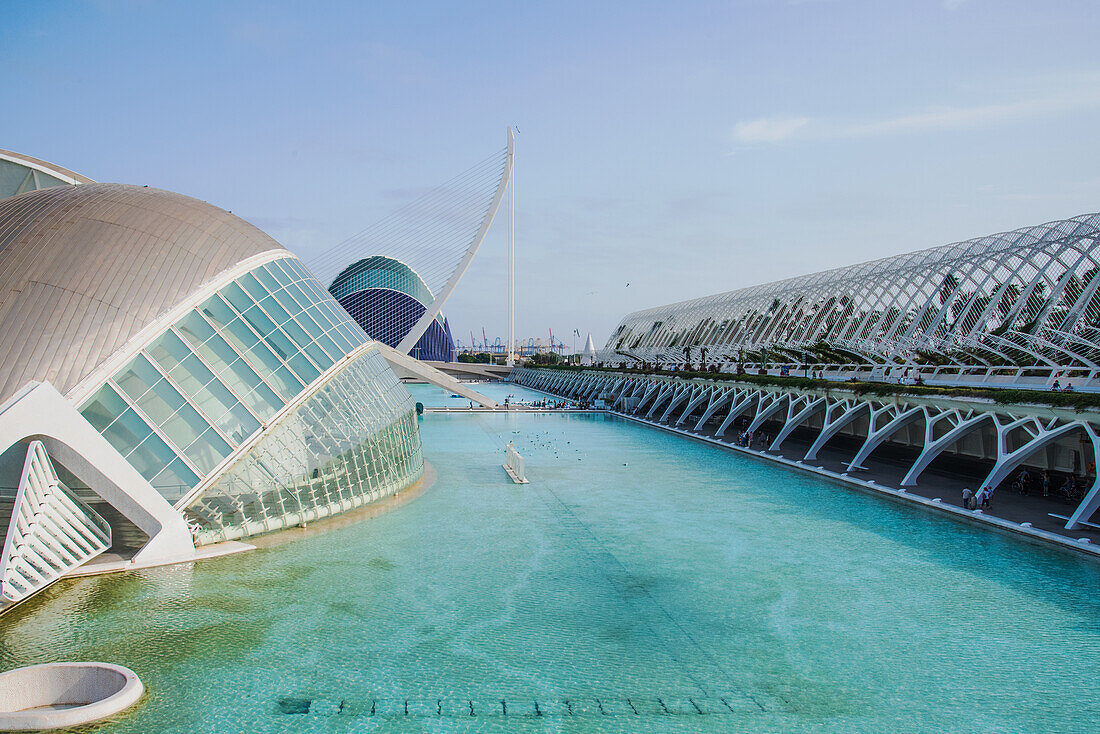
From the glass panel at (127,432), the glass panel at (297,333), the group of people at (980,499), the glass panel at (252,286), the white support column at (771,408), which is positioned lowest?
the group of people at (980,499)

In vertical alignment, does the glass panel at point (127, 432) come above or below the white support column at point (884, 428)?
above

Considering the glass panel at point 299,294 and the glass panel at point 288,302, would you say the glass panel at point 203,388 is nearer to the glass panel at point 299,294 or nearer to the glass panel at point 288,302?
the glass panel at point 288,302

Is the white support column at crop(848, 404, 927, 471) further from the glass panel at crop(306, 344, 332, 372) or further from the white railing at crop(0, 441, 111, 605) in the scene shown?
the white railing at crop(0, 441, 111, 605)

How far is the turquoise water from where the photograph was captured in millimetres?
7984

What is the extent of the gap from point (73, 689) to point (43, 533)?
3730 millimetres

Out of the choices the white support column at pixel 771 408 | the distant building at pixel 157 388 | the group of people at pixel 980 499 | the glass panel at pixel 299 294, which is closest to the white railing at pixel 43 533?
the distant building at pixel 157 388

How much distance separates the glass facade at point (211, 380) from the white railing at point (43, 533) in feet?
3.74

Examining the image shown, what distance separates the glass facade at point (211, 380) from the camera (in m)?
12.7

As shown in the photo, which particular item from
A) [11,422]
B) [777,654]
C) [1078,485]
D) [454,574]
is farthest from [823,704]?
[1078,485]

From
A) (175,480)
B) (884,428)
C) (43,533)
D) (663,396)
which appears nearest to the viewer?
(43,533)

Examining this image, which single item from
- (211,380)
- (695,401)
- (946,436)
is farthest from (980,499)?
(695,401)

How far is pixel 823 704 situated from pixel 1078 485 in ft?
51.2

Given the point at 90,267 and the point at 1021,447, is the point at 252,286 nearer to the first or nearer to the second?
the point at 90,267

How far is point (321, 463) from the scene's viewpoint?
16.1 m
